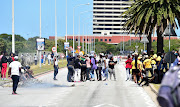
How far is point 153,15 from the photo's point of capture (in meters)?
25.4

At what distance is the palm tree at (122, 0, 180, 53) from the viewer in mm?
25062

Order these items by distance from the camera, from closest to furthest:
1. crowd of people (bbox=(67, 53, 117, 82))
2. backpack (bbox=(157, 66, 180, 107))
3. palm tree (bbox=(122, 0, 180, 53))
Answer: backpack (bbox=(157, 66, 180, 107)), crowd of people (bbox=(67, 53, 117, 82)), palm tree (bbox=(122, 0, 180, 53))

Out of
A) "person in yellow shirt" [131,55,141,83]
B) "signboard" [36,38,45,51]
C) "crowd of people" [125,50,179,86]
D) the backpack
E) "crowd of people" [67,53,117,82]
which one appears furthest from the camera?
"signboard" [36,38,45,51]

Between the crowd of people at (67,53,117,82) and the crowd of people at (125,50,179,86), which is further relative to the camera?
the crowd of people at (67,53,117,82)

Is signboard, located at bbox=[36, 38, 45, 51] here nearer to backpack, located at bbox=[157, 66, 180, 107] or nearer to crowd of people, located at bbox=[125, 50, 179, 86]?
crowd of people, located at bbox=[125, 50, 179, 86]

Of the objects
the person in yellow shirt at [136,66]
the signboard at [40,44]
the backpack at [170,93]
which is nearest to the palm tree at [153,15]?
the person in yellow shirt at [136,66]

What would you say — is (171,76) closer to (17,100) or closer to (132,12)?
(17,100)

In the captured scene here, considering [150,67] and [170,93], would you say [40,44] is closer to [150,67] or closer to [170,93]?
[150,67]

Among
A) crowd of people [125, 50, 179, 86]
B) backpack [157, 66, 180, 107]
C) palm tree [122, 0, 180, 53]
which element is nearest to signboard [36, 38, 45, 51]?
palm tree [122, 0, 180, 53]

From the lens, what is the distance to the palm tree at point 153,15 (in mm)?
25062

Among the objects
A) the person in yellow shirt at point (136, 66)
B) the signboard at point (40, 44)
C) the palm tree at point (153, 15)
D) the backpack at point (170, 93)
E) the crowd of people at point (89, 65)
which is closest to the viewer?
the backpack at point (170, 93)

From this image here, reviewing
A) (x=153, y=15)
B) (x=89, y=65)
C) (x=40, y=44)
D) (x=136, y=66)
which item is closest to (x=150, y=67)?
(x=136, y=66)

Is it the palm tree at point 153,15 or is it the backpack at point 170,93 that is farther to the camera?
the palm tree at point 153,15

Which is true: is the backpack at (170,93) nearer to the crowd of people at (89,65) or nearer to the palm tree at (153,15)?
the crowd of people at (89,65)
